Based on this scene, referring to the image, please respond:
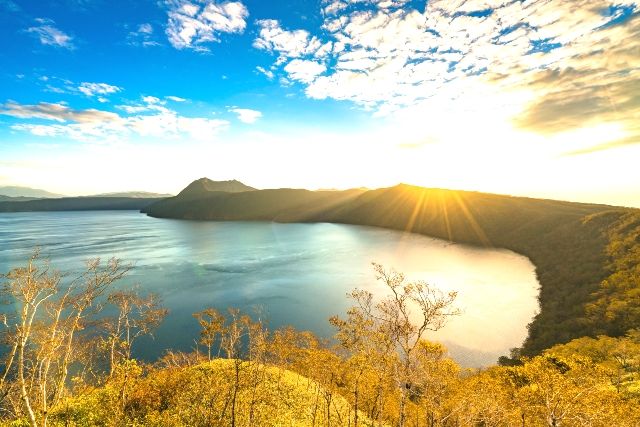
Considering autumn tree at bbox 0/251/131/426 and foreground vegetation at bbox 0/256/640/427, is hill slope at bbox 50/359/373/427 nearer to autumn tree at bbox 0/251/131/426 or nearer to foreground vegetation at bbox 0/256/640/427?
foreground vegetation at bbox 0/256/640/427

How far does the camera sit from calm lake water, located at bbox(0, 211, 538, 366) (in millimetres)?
77125

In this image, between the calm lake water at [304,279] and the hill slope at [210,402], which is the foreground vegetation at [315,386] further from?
the calm lake water at [304,279]

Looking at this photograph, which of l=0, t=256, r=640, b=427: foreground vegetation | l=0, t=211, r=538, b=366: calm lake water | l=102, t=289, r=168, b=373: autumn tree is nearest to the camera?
l=0, t=256, r=640, b=427: foreground vegetation

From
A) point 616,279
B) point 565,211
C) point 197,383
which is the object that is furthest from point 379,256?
point 197,383

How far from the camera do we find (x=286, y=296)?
10119 centimetres

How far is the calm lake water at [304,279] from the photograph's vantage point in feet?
253

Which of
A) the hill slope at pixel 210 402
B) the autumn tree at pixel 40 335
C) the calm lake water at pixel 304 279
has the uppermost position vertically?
the autumn tree at pixel 40 335

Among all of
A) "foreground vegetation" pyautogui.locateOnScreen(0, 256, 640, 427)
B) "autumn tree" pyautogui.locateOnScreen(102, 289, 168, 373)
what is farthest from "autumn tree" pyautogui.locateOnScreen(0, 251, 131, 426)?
"autumn tree" pyautogui.locateOnScreen(102, 289, 168, 373)

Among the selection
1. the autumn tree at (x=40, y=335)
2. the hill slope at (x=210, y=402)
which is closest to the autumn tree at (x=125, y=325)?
the autumn tree at (x=40, y=335)

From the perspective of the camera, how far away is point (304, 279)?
121 m

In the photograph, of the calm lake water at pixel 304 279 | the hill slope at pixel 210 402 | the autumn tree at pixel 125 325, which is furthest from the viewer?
the calm lake water at pixel 304 279

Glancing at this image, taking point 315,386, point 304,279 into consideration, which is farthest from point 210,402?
point 304,279

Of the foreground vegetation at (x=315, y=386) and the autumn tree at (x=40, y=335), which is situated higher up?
the autumn tree at (x=40, y=335)

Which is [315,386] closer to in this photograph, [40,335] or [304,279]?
[40,335]
